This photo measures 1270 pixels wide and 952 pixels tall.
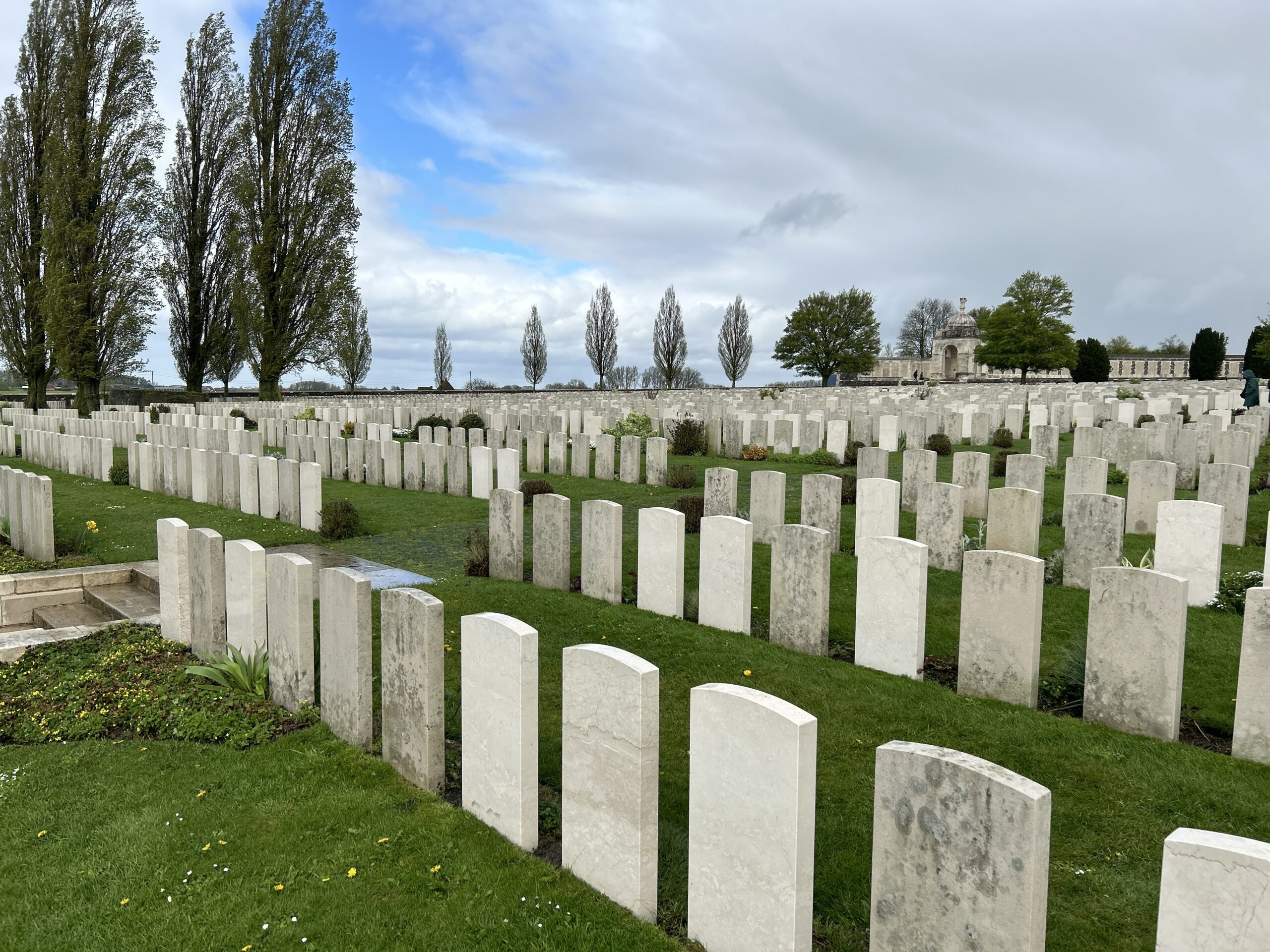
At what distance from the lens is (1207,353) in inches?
2206

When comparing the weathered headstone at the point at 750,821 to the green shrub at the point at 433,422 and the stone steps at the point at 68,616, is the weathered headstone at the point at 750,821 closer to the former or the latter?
the stone steps at the point at 68,616

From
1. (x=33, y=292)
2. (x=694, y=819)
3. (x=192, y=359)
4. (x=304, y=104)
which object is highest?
(x=304, y=104)

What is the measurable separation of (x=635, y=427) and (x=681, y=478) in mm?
3991

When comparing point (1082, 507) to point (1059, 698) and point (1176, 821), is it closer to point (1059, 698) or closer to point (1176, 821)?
point (1059, 698)

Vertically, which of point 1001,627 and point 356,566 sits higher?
point 1001,627

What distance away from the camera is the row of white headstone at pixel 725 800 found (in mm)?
2047

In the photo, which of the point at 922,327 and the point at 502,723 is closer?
the point at 502,723

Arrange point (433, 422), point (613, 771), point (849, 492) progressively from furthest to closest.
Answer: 1. point (433, 422)
2. point (849, 492)
3. point (613, 771)

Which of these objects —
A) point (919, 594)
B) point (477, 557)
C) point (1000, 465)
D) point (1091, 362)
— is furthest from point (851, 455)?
point (1091, 362)

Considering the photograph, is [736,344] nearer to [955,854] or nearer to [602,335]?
[602,335]

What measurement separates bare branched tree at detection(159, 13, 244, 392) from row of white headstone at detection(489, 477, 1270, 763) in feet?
113

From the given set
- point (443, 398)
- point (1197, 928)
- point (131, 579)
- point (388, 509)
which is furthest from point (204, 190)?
A: point (1197, 928)

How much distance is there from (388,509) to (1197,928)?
1044 cm

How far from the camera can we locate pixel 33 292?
35.1 meters
